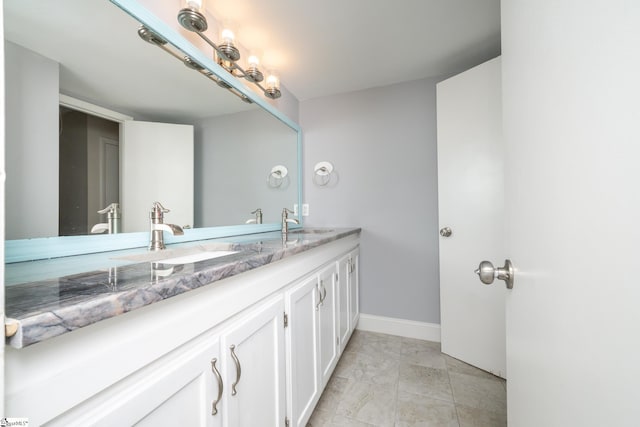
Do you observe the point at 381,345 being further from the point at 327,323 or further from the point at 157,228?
the point at 157,228

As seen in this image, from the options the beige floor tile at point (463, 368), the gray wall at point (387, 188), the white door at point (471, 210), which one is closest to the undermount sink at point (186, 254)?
the gray wall at point (387, 188)

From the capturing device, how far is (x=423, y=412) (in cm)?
128

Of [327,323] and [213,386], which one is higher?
[213,386]

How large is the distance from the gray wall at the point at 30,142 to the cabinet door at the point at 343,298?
135 cm

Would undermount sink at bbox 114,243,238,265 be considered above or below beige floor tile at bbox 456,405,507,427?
above

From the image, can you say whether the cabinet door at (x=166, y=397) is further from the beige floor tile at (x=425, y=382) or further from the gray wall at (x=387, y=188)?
the gray wall at (x=387, y=188)

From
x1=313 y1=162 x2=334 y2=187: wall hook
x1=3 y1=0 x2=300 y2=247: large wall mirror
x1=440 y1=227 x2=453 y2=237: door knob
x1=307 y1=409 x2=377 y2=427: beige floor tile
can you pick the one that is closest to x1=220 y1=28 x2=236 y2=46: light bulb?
x1=3 y1=0 x2=300 y2=247: large wall mirror

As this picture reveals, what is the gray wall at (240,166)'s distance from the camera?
133 cm

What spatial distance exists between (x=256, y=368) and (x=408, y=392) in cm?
111

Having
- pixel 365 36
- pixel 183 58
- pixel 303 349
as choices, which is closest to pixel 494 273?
pixel 303 349

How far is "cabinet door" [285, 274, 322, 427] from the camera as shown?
965mm

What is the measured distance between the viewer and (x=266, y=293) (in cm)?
83

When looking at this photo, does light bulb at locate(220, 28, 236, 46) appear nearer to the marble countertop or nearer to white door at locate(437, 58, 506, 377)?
the marble countertop

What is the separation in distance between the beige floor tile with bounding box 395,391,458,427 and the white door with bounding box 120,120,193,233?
148 cm
